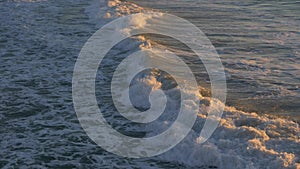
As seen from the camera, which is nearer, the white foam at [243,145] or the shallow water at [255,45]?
the white foam at [243,145]

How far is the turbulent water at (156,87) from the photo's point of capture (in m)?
7.49

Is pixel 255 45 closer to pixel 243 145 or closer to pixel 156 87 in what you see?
pixel 156 87

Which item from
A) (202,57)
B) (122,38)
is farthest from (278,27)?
(122,38)

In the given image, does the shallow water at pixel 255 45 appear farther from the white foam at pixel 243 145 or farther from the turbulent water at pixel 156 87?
the white foam at pixel 243 145

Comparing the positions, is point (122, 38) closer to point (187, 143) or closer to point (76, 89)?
point (76, 89)

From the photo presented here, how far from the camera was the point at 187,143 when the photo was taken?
7.86 meters

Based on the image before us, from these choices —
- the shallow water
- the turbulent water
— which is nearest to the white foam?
the turbulent water

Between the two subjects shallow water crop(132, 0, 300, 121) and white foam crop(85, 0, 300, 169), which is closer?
white foam crop(85, 0, 300, 169)

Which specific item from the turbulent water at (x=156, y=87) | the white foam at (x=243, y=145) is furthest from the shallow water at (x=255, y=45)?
the white foam at (x=243, y=145)

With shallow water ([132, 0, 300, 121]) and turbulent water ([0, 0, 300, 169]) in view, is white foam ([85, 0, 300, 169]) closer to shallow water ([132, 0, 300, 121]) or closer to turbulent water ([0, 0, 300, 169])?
turbulent water ([0, 0, 300, 169])

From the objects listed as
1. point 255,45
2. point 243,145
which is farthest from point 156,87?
point 255,45

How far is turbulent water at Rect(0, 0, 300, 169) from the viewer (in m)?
7.49

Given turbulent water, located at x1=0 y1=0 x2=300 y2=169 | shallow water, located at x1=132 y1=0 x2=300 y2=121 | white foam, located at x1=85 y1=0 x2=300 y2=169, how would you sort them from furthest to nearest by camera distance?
shallow water, located at x1=132 y1=0 x2=300 y2=121
turbulent water, located at x1=0 y1=0 x2=300 y2=169
white foam, located at x1=85 y1=0 x2=300 y2=169

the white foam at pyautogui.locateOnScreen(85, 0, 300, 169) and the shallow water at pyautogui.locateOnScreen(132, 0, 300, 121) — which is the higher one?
the shallow water at pyautogui.locateOnScreen(132, 0, 300, 121)
